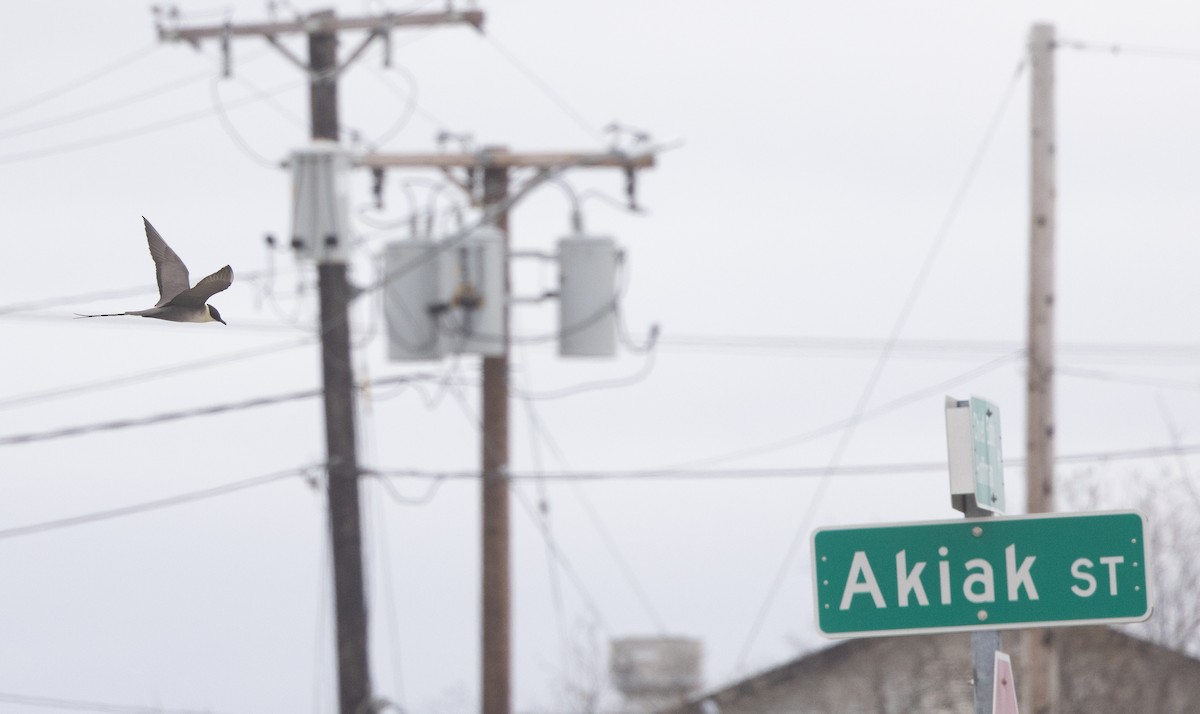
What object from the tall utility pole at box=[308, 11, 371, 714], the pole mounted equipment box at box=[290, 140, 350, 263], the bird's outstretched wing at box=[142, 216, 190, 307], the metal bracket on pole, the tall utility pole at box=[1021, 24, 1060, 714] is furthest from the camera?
the tall utility pole at box=[308, 11, 371, 714]

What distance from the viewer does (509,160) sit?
1570 cm

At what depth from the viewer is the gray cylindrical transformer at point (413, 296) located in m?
15.8

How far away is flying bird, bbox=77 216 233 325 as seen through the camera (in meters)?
3.87

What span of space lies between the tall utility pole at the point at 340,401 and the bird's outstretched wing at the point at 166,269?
11.4m

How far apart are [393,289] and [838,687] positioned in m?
11.4

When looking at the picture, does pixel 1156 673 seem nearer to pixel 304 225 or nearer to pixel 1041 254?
pixel 1041 254

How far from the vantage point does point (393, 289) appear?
1578cm

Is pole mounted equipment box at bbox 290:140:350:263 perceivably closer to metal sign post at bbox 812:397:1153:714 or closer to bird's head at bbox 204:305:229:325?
metal sign post at bbox 812:397:1153:714

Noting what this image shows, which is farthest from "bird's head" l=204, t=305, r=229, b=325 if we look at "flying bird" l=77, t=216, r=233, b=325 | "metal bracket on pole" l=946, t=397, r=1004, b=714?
"metal bracket on pole" l=946, t=397, r=1004, b=714

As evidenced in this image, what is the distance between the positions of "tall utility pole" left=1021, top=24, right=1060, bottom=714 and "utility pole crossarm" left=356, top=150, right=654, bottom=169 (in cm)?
320

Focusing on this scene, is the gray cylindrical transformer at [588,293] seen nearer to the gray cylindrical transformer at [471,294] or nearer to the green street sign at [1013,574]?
the gray cylindrical transformer at [471,294]

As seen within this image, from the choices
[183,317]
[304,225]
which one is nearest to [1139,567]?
[183,317]

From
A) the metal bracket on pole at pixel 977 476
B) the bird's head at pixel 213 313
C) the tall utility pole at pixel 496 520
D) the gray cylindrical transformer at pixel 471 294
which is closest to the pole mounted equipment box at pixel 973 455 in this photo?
the metal bracket on pole at pixel 977 476

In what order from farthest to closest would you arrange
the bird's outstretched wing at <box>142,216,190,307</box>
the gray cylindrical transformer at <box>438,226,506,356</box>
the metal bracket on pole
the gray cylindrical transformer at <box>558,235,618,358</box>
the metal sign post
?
the gray cylindrical transformer at <box>558,235,618,358</box>
the gray cylindrical transformer at <box>438,226,506,356</box>
the metal sign post
the metal bracket on pole
the bird's outstretched wing at <box>142,216,190,307</box>
